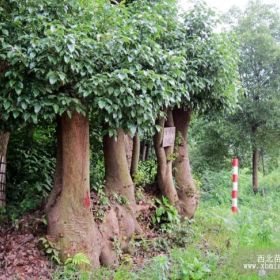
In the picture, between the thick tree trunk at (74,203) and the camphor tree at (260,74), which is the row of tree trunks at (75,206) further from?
the camphor tree at (260,74)

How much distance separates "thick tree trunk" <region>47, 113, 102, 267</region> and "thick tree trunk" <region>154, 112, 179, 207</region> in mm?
1622

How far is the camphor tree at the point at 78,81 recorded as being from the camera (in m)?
3.15

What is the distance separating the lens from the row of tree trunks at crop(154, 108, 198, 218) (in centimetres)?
542

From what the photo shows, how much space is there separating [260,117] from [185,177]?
194 inches

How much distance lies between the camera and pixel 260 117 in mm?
10016

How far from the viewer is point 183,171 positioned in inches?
236

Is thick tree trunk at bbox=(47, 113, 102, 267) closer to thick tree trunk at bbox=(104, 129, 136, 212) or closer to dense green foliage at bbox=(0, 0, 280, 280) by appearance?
dense green foliage at bbox=(0, 0, 280, 280)

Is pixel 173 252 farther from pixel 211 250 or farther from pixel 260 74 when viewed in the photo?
pixel 260 74

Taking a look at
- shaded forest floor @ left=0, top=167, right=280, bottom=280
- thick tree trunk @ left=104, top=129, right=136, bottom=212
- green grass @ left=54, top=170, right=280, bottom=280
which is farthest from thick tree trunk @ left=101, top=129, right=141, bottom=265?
green grass @ left=54, top=170, right=280, bottom=280

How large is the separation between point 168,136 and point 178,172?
85 cm

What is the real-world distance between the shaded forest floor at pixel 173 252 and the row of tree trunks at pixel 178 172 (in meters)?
0.27

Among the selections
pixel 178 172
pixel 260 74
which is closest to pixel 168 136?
pixel 178 172

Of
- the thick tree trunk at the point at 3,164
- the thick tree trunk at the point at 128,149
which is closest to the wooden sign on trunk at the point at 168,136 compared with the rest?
the thick tree trunk at the point at 128,149

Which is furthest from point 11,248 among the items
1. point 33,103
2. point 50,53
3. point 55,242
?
point 50,53
